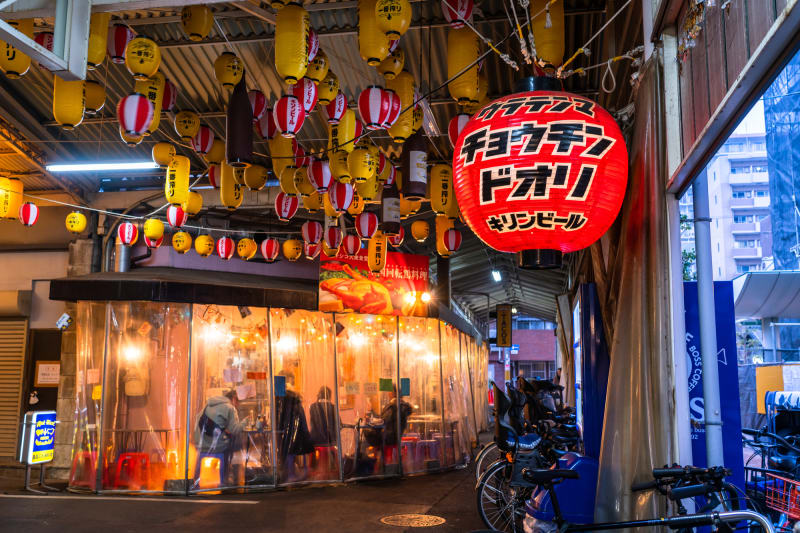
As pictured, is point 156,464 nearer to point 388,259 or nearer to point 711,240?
point 388,259

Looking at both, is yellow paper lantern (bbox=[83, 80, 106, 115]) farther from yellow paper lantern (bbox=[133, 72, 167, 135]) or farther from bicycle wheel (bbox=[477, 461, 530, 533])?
bicycle wheel (bbox=[477, 461, 530, 533])

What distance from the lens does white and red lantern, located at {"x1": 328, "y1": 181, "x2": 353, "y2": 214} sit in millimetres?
10141

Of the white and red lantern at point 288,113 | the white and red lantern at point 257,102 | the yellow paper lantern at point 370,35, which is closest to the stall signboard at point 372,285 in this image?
the white and red lantern at point 257,102

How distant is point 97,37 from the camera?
255 inches

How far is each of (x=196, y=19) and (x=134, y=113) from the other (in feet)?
4.23

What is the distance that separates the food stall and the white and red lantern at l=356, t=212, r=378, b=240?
192cm

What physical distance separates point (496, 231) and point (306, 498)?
323 inches

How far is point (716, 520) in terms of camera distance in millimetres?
3420

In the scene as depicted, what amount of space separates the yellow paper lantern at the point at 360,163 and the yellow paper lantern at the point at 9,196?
6.12m

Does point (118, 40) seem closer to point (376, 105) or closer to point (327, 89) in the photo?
point (327, 89)

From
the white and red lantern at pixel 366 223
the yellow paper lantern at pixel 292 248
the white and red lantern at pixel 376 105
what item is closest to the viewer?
the white and red lantern at pixel 376 105

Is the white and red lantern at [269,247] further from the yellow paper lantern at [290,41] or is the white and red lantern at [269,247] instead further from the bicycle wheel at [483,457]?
the yellow paper lantern at [290,41]

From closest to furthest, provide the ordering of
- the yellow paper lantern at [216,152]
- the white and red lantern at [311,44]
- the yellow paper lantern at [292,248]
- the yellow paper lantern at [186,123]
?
the white and red lantern at [311,44]
the yellow paper lantern at [186,123]
the yellow paper lantern at [216,152]
the yellow paper lantern at [292,248]

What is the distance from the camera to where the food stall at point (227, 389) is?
38.2 ft
